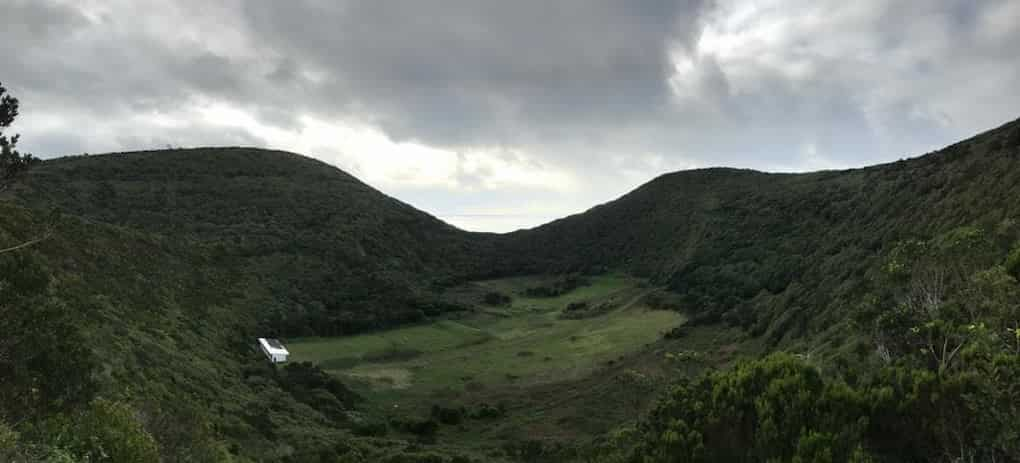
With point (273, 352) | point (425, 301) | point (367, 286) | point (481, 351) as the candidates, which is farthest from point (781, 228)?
point (273, 352)

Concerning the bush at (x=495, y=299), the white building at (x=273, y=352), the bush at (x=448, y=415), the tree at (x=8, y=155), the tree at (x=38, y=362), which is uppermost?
the tree at (x=8, y=155)

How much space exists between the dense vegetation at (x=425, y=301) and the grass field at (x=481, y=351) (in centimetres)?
404

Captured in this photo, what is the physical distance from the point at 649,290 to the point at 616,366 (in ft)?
135

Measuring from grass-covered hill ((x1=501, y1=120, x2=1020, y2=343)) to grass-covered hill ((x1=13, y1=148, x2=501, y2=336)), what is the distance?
33166 mm

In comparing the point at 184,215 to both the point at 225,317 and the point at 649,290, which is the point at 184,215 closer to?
the point at 225,317

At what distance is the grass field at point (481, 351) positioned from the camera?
168ft

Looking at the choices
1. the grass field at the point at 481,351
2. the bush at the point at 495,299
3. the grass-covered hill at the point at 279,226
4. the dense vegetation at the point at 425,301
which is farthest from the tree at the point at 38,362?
the bush at the point at 495,299

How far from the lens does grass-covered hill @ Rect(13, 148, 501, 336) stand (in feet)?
226

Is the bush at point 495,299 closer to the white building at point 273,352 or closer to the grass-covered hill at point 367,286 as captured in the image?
the grass-covered hill at point 367,286

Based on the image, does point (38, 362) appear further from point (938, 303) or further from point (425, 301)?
point (425, 301)

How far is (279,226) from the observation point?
90.9 metres

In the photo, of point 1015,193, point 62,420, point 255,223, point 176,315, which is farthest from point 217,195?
point 1015,193

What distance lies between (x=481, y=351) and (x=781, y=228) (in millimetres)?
50137

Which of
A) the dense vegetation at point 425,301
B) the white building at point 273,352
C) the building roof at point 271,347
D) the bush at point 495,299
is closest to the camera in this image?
the dense vegetation at point 425,301
